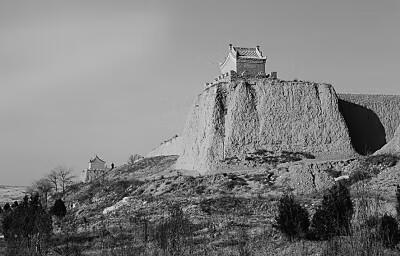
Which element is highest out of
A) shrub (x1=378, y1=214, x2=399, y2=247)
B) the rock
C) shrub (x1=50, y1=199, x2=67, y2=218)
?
the rock

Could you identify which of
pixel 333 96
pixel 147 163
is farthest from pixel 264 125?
pixel 147 163

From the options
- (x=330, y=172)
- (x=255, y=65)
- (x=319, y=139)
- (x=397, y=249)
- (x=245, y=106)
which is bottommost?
(x=397, y=249)

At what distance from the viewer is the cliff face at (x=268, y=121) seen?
1318 inches

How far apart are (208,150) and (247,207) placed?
12.6 meters

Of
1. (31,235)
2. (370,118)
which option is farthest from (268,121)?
(31,235)

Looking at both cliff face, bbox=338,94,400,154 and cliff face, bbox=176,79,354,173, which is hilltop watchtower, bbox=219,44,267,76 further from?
cliff face, bbox=338,94,400,154

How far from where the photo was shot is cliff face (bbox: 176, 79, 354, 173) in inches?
1318

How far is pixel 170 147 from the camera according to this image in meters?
51.4

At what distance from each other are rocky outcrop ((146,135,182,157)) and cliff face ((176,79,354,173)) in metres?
12.9

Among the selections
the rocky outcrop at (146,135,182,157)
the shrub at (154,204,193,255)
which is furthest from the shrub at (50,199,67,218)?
the rocky outcrop at (146,135,182,157)

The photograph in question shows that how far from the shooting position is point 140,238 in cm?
1404

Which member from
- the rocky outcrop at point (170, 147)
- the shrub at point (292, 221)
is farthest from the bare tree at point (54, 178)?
the shrub at point (292, 221)

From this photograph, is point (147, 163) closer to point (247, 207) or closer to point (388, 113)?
point (388, 113)

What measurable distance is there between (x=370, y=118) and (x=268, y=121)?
28.2ft
